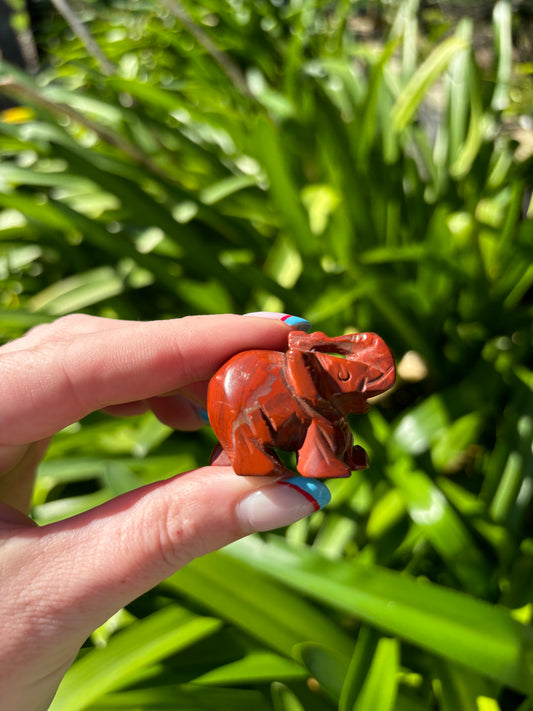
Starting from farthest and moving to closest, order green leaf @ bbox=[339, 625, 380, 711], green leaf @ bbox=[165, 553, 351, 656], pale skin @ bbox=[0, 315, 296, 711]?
green leaf @ bbox=[165, 553, 351, 656] → green leaf @ bbox=[339, 625, 380, 711] → pale skin @ bbox=[0, 315, 296, 711]

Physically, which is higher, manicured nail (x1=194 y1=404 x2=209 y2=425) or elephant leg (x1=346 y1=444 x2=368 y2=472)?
elephant leg (x1=346 y1=444 x2=368 y2=472)

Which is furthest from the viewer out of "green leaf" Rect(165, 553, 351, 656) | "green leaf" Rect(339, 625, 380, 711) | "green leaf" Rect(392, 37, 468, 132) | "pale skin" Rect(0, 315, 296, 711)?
"green leaf" Rect(392, 37, 468, 132)

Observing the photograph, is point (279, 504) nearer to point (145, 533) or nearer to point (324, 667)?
point (145, 533)

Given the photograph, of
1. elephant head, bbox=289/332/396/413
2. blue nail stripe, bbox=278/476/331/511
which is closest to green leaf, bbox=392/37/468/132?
elephant head, bbox=289/332/396/413

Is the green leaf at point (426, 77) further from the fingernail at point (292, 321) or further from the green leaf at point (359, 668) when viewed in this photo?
the green leaf at point (359, 668)

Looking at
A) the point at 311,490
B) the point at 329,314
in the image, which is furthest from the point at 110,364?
the point at 329,314

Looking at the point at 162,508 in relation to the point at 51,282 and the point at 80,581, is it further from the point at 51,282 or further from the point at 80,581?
the point at 51,282

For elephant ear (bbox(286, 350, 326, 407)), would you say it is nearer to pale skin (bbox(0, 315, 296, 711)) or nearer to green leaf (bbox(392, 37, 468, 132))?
pale skin (bbox(0, 315, 296, 711))

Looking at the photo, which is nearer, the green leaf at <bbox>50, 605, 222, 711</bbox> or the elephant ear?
the elephant ear
